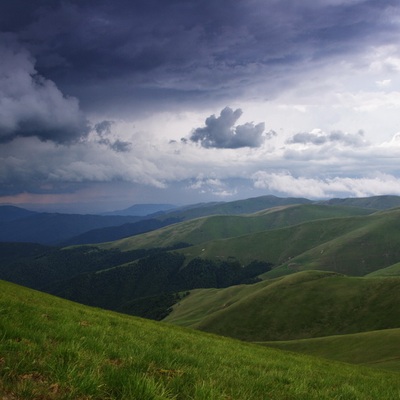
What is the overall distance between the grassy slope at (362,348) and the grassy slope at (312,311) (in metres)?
68.5

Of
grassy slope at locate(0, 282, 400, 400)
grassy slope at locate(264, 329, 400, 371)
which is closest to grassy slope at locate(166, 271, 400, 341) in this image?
grassy slope at locate(264, 329, 400, 371)

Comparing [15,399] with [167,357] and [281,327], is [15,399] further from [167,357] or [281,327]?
[281,327]

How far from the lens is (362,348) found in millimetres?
57375

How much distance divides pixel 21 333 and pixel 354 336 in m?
69.8

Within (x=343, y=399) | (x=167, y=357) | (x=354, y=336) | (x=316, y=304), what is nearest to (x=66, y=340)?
(x=167, y=357)

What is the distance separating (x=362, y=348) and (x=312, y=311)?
9315 centimetres

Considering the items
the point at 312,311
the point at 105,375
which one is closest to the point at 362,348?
the point at 105,375

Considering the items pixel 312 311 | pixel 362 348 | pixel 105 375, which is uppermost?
pixel 105 375

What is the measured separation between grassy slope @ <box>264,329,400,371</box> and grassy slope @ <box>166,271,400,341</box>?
225ft

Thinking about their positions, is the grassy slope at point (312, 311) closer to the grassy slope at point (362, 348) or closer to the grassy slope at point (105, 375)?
the grassy slope at point (362, 348)

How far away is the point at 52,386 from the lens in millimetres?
5543

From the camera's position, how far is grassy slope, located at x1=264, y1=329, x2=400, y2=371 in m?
49.1

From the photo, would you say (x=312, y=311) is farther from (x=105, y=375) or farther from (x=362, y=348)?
(x=105, y=375)

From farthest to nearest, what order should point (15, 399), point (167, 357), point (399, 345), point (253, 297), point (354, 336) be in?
1. point (253, 297)
2. point (354, 336)
3. point (399, 345)
4. point (167, 357)
5. point (15, 399)
